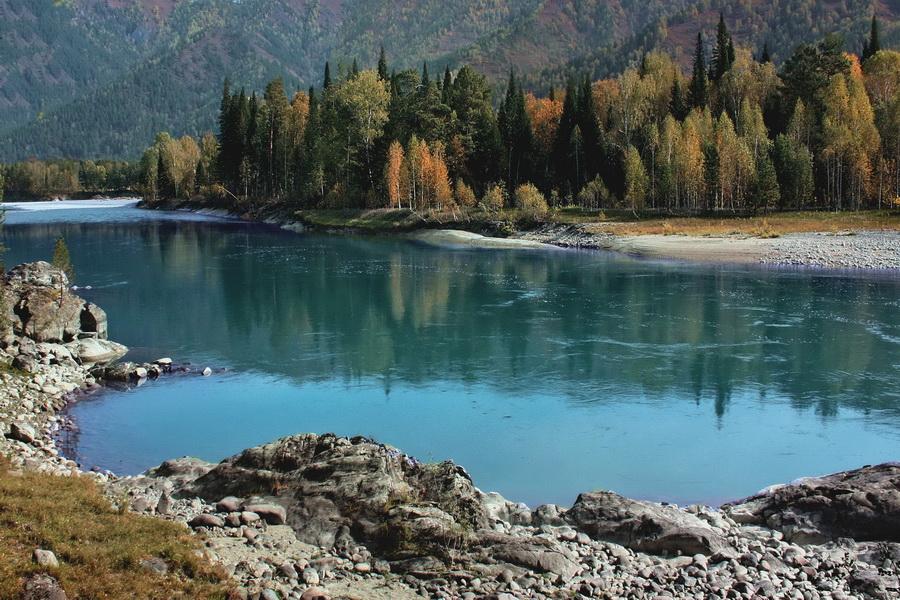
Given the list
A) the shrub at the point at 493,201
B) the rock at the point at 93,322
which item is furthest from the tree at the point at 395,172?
the rock at the point at 93,322

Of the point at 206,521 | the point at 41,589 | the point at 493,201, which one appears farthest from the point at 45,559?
the point at 493,201

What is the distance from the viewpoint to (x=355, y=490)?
15.6 metres

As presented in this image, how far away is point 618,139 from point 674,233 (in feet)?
106

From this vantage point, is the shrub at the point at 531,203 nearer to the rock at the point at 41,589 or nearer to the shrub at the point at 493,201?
the shrub at the point at 493,201

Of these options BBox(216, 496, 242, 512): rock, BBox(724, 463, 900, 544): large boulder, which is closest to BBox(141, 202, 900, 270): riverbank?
BBox(724, 463, 900, 544): large boulder

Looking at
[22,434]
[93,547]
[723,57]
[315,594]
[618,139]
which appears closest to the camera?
[93,547]

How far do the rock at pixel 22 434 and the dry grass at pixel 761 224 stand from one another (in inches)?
2610

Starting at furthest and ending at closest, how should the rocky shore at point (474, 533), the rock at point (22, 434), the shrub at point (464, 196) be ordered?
the shrub at point (464, 196) → the rock at point (22, 434) → the rocky shore at point (474, 533)

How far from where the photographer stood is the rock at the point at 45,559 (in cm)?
1097

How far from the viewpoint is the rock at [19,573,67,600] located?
10.3 meters

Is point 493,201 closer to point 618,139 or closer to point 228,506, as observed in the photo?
→ point 618,139

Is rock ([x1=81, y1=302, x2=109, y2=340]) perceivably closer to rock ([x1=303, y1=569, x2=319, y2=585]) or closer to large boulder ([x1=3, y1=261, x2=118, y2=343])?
large boulder ([x1=3, y1=261, x2=118, y2=343])

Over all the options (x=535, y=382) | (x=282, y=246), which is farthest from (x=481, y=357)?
(x=282, y=246)

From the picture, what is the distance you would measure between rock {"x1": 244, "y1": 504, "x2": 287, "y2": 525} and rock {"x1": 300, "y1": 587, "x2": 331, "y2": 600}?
3140 mm
